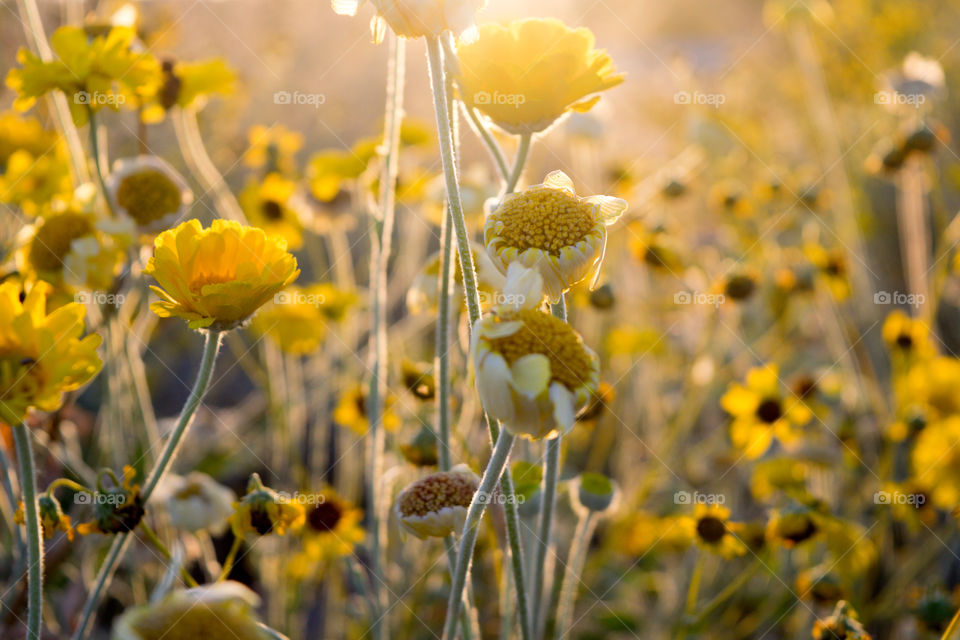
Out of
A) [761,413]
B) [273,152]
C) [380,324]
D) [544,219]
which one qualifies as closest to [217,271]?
[380,324]

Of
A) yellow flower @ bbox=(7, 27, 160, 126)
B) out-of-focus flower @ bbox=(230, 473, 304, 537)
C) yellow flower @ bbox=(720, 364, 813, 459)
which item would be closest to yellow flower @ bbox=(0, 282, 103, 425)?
out-of-focus flower @ bbox=(230, 473, 304, 537)

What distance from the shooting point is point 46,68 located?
5.21 feet

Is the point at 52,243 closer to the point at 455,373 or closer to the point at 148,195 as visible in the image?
the point at 148,195

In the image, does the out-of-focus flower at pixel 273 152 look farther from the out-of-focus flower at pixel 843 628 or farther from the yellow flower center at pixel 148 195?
the out-of-focus flower at pixel 843 628

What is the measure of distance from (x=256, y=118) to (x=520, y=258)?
5301 mm

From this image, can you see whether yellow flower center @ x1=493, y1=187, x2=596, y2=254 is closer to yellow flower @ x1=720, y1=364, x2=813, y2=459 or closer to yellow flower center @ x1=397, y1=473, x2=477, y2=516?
yellow flower center @ x1=397, y1=473, x2=477, y2=516

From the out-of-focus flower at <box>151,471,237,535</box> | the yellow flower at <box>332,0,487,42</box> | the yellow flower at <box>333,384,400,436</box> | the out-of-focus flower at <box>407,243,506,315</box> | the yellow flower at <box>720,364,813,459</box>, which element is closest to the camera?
the yellow flower at <box>332,0,487,42</box>

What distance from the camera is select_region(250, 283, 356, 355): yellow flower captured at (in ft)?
7.95

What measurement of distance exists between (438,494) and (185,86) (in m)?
1.48

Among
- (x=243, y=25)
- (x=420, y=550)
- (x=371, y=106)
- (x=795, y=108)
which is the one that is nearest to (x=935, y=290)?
(x=420, y=550)

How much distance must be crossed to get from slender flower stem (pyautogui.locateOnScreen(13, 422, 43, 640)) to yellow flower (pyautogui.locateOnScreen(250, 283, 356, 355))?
1313mm

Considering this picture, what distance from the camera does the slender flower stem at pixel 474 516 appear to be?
89 centimetres

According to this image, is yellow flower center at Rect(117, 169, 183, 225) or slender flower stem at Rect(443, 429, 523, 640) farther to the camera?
yellow flower center at Rect(117, 169, 183, 225)

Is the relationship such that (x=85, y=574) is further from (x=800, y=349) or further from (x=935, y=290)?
(x=800, y=349)
